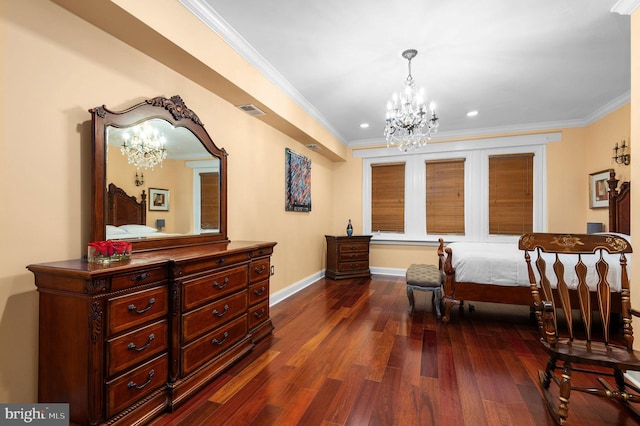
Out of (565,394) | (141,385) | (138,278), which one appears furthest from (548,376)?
(138,278)

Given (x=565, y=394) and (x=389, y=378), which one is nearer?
(x=565, y=394)

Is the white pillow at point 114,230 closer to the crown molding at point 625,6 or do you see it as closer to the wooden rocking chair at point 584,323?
the wooden rocking chair at point 584,323

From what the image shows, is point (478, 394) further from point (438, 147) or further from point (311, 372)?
point (438, 147)

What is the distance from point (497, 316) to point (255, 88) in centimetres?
380

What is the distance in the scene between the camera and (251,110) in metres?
3.24

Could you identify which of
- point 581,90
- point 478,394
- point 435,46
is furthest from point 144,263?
point 581,90

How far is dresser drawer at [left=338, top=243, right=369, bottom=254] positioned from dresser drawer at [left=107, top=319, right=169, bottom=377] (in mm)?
3783

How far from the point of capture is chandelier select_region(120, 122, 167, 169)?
2.00 meters

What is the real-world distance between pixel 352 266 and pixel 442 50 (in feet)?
12.3

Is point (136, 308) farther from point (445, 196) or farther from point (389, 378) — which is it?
point (445, 196)

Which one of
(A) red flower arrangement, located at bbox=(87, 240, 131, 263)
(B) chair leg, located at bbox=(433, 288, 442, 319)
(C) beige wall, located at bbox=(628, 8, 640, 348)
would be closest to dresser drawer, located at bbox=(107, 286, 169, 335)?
(A) red flower arrangement, located at bbox=(87, 240, 131, 263)

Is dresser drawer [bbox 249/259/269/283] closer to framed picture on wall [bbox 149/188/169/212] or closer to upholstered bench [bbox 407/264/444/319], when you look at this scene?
framed picture on wall [bbox 149/188/169/212]

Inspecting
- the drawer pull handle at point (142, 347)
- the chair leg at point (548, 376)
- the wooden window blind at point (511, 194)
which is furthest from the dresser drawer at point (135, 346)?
the wooden window blind at point (511, 194)

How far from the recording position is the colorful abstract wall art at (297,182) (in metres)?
4.27
